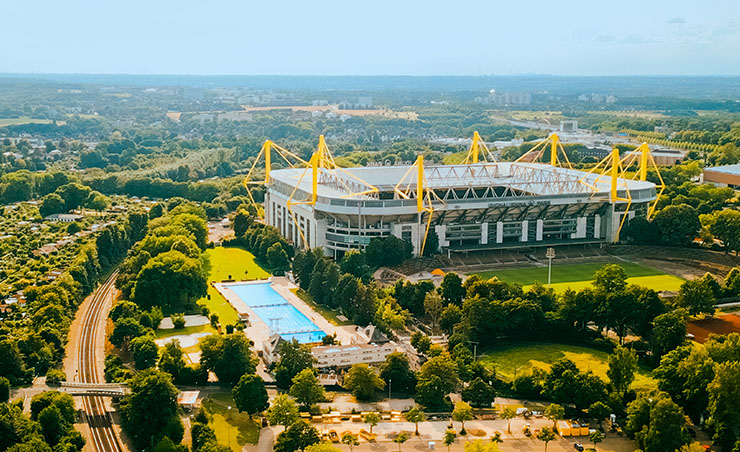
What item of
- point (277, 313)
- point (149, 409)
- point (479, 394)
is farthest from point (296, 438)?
point (277, 313)

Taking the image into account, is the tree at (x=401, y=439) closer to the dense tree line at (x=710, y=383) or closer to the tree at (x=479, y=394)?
the tree at (x=479, y=394)

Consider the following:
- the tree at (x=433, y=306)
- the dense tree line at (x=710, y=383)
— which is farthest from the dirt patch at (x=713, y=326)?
the tree at (x=433, y=306)

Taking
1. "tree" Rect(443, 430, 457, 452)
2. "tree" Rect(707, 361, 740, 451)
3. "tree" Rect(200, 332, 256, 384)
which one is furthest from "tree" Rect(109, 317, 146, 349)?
"tree" Rect(707, 361, 740, 451)

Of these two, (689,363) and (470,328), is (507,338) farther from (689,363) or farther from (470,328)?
(689,363)

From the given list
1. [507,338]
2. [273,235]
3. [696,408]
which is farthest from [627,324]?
[273,235]

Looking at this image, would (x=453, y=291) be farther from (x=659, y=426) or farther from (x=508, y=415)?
(x=659, y=426)

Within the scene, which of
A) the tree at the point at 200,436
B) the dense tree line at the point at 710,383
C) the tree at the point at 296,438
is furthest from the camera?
the dense tree line at the point at 710,383
